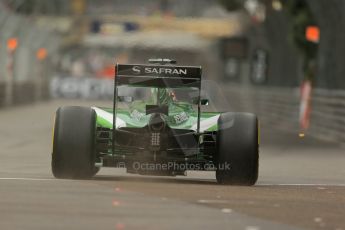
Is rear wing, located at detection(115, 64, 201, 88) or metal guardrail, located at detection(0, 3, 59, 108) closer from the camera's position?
rear wing, located at detection(115, 64, 201, 88)

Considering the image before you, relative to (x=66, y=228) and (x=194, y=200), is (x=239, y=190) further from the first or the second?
(x=66, y=228)

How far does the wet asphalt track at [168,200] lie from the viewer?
10617 mm

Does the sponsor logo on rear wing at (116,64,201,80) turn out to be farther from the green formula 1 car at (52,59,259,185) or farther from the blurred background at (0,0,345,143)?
the blurred background at (0,0,345,143)

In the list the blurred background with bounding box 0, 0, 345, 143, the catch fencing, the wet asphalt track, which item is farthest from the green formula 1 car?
the catch fencing

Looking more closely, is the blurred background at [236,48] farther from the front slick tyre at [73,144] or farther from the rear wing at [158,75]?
the front slick tyre at [73,144]

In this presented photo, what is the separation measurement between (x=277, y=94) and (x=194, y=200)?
1168 inches

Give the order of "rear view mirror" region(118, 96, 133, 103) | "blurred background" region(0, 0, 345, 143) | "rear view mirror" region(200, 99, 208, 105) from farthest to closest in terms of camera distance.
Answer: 1. "blurred background" region(0, 0, 345, 143)
2. "rear view mirror" region(200, 99, 208, 105)
3. "rear view mirror" region(118, 96, 133, 103)

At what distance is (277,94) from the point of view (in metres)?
42.2

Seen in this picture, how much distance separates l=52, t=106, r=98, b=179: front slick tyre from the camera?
15203 mm

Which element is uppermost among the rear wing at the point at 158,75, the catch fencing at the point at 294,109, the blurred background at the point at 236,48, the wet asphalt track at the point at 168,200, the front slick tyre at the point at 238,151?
the blurred background at the point at 236,48

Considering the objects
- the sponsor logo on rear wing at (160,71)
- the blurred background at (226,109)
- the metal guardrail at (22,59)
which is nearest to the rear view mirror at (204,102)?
the blurred background at (226,109)

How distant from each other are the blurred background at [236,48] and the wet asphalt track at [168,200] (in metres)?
1.41

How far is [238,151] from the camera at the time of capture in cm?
1527

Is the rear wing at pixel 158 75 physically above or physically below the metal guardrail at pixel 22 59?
below
